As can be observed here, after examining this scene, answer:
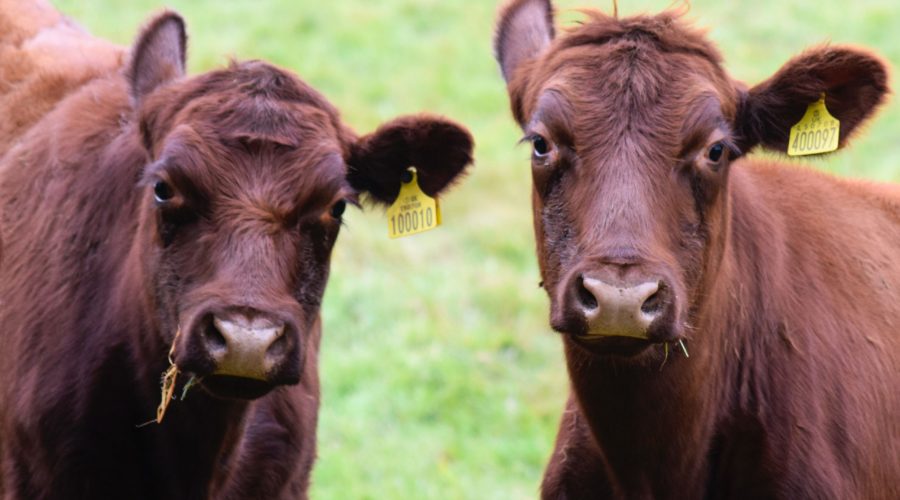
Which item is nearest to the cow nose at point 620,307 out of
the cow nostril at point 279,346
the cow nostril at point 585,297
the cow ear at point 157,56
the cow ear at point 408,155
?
the cow nostril at point 585,297

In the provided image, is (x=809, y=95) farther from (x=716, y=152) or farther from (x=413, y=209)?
(x=413, y=209)

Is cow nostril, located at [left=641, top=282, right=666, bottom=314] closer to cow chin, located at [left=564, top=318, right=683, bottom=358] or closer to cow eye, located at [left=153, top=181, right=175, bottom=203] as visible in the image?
cow chin, located at [left=564, top=318, right=683, bottom=358]

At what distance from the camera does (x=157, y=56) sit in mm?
6672

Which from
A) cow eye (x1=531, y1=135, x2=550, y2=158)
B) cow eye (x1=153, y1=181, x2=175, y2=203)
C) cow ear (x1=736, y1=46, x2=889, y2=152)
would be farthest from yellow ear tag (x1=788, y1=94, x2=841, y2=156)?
cow eye (x1=153, y1=181, x2=175, y2=203)

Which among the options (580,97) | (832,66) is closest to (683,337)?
(580,97)

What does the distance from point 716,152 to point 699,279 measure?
0.50m

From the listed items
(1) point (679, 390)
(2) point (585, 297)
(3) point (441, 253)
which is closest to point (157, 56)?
(2) point (585, 297)

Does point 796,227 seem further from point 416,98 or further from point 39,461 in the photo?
point 416,98

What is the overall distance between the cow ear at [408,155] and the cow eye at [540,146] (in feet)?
2.06

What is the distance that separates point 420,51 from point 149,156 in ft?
36.7

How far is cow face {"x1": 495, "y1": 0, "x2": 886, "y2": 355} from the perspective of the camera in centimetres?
534

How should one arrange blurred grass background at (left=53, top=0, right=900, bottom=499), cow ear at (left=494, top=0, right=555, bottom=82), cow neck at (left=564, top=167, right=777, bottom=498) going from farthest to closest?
blurred grass background at (left=53, top=0, right=900, bottom=499), cow ear at (left=494, top=0, right=555, bottom=82), cow neck at (left=564, top=167, right=777, bottom=498)

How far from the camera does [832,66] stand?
20.2 feet

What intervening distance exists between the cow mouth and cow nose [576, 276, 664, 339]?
1.22m
